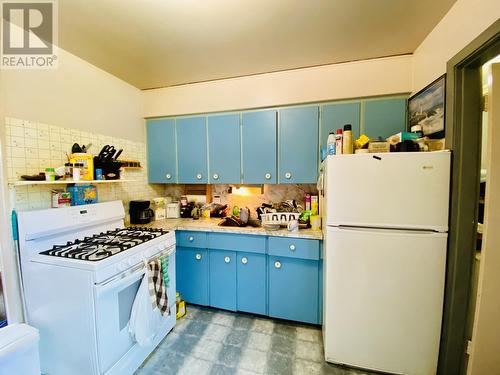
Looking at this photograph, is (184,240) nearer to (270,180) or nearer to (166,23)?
(270,180)

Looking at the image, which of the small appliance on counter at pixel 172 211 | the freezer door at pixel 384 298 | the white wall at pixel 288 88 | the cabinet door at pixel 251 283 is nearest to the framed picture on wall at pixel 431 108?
the white wall at pixel 288 88

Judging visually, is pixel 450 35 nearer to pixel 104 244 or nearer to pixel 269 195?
pixel 269 195

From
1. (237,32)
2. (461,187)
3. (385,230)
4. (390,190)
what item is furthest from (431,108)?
(237,32)

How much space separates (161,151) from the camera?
256cm

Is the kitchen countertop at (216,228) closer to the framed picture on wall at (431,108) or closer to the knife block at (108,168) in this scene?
the knife block at (108,168)

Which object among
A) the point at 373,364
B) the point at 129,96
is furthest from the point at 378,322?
the point at 129,96

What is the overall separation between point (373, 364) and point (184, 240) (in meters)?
1.80

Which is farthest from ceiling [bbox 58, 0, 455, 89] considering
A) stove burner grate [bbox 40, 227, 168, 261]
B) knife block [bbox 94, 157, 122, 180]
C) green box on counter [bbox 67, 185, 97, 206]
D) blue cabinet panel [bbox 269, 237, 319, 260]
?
blue cabinet panel [bbox 269, 237, 319, 260]

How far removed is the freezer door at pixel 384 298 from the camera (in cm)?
136

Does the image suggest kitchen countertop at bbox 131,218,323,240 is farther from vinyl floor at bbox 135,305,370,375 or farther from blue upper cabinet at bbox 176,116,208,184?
vinyl floor at bbox 135,305,370,375

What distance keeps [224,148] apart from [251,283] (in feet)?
4.58

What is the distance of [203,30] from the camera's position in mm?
1525

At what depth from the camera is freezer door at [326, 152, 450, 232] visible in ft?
4.29

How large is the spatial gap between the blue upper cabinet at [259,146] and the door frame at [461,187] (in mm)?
1321
